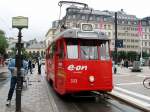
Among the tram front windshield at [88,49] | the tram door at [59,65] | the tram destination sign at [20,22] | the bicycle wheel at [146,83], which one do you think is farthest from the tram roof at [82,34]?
the bicycle wheel at [146,83]

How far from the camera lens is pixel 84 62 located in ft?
52.3

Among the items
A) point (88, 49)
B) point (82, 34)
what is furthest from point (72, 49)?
point (82, 34)

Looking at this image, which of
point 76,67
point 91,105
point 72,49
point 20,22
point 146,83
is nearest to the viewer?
point 20,22

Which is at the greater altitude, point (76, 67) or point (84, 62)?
point (84, 62)

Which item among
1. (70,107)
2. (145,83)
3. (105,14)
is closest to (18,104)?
(70,107)

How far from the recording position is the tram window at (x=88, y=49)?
53.1ft

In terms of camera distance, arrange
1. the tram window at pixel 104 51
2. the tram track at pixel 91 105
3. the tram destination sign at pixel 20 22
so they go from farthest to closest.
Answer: the tram window at pixel 104 51 → the tram track at pixel 91 105 → the tram destination sign at pixel 20 22

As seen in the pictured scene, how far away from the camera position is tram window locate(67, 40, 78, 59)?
52.7 feet

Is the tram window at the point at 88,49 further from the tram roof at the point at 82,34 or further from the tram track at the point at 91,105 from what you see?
the tram track at the point at 91,105

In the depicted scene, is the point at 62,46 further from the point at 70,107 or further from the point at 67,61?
the point at 70,107

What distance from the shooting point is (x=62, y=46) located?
54.1ft

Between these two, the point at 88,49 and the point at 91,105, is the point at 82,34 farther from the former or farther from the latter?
the point at 91,105

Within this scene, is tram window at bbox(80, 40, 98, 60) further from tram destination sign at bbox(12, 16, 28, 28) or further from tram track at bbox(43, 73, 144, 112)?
tram destination sign at bbox(12, 16, 28, 28)

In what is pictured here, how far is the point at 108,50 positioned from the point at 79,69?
58.7 inches
